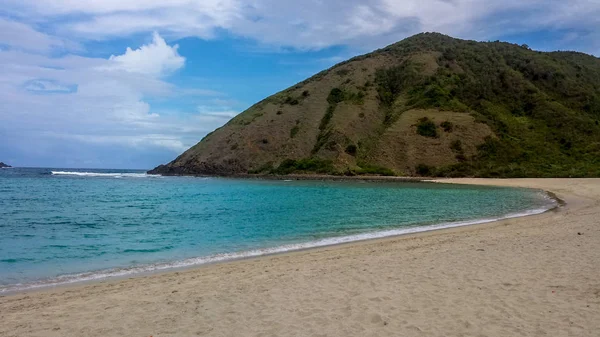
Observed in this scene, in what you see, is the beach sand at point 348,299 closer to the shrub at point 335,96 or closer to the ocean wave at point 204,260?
the ocean wave at point 204,260

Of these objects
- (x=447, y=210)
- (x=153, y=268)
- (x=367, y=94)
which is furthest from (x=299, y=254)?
(x=367, y=94)

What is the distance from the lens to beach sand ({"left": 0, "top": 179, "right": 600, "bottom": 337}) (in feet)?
22.9

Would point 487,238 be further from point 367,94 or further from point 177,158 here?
point 177,158

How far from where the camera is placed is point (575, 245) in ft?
44.7

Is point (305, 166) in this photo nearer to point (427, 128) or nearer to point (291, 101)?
point (291, 101)

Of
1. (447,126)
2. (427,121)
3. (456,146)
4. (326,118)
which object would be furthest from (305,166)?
(447,126)

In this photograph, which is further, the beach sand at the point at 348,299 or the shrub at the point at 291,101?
the shrub at the point at 291,101

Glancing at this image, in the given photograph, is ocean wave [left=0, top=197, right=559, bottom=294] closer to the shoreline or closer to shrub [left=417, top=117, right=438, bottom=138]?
the shoreline

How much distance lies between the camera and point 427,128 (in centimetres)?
9006

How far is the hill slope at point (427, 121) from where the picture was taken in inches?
3260

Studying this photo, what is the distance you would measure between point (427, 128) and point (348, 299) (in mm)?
A: 85960

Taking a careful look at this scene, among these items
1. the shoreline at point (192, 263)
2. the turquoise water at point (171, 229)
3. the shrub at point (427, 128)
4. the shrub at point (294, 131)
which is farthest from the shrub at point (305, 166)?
the shoreline at point (192, 263)

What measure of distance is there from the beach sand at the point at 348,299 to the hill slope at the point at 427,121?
68.2 m

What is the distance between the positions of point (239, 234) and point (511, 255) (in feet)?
37.4
